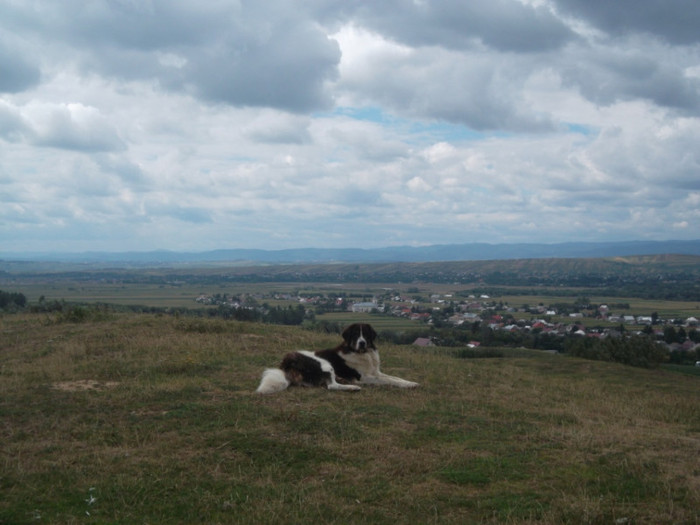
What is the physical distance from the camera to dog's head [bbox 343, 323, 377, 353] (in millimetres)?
10734

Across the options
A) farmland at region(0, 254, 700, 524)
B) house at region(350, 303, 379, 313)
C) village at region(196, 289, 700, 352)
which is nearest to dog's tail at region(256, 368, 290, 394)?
farmland at region(0, 254, 700, 524)

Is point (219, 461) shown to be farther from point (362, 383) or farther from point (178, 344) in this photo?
point (178, 344)

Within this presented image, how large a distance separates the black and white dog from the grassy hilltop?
0.38 meters

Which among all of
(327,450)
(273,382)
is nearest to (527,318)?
(273,382)

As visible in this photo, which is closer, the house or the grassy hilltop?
the grassy hilltop

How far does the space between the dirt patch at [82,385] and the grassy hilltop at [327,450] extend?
0.04m

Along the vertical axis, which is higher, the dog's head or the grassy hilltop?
the dog's head

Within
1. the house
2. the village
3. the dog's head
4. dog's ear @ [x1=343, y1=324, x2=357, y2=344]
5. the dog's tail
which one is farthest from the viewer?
the house

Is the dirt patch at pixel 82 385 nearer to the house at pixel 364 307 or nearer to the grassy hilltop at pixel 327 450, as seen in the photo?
the grassy hilltop at pixel 327 450

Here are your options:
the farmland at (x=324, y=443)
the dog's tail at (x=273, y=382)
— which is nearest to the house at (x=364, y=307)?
Answer: the farmland at (x=324, y=443)

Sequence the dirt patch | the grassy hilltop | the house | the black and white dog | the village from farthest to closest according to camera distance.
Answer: the house
the village
the black and white dog
the dirt patch
the grassy hilltop

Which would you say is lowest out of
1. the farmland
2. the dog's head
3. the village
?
the village

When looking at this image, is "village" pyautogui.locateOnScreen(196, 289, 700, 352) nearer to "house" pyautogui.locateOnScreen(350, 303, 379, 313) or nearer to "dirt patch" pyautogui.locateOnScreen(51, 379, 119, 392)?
"house" pyautogui.locateOnScreen(350, 303, 379, 313)

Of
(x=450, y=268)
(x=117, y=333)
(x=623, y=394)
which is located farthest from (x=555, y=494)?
(x=450, y=268)
